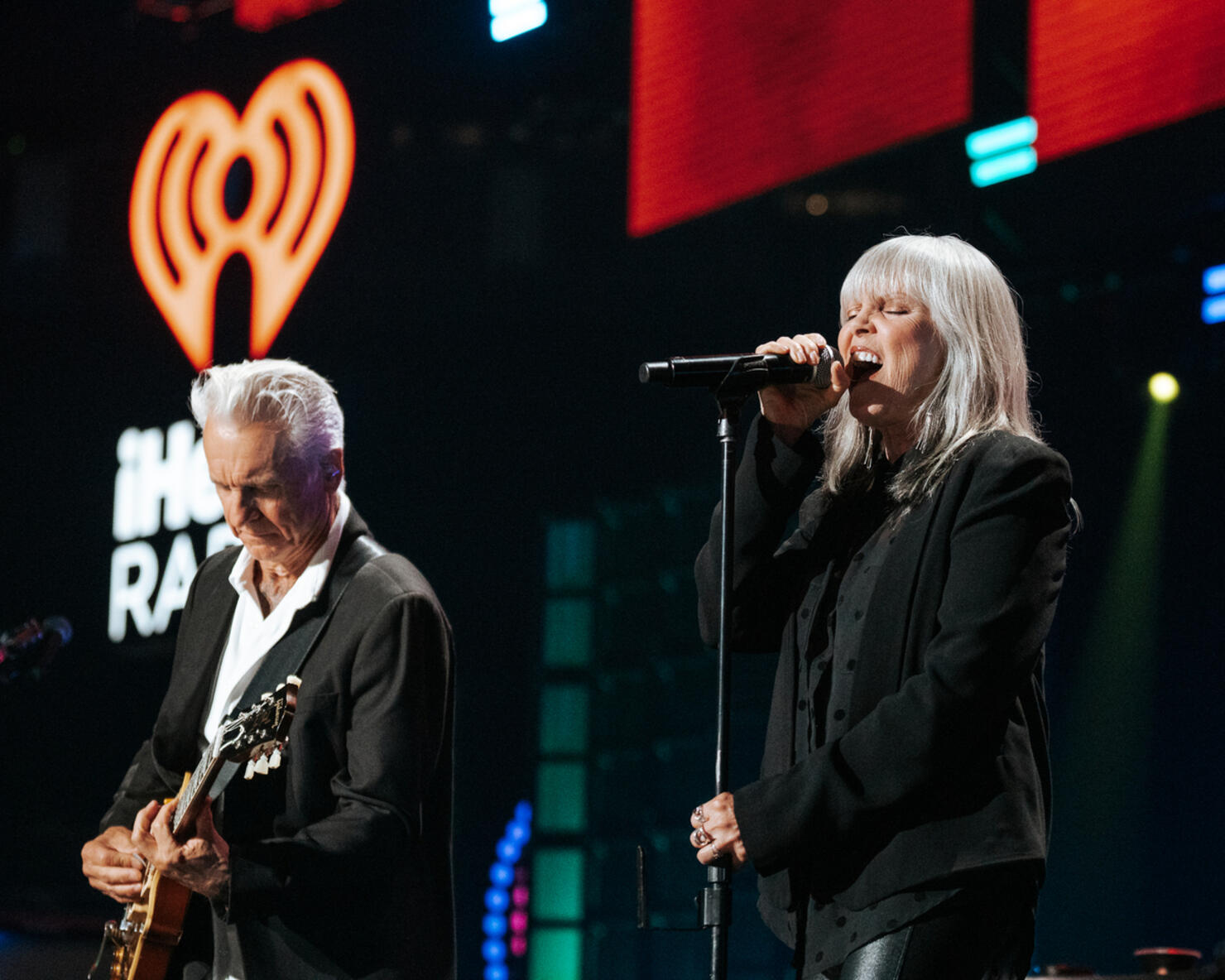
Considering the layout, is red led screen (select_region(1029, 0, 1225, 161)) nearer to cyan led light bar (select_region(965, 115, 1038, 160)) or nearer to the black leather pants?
cyan led light bar (select_region(965, 115, 1038, 160))

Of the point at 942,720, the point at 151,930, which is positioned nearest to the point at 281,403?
the point at 151,930

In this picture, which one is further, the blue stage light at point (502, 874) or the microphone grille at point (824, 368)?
the blue stage light at point (502, 874)

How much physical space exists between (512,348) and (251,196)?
1.31m

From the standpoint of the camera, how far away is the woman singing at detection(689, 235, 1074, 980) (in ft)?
5.24

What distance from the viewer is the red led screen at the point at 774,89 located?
13.4 ft

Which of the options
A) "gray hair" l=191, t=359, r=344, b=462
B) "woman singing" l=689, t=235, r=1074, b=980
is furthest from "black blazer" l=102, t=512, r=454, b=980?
"woman singing" l=689, t=235, r=1074, b=980

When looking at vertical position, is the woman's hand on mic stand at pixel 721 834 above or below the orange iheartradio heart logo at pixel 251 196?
below

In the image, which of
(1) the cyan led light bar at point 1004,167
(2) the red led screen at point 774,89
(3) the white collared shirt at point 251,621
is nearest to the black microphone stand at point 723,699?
(3) the white collared shirt at point 251,621

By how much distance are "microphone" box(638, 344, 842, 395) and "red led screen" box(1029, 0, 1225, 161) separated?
6.90 feet

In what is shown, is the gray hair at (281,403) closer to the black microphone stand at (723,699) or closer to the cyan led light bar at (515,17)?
the black microphone stand at (723,699)

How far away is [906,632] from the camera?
5.60 ft

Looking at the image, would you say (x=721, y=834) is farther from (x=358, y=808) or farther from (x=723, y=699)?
(x=358, y=808)

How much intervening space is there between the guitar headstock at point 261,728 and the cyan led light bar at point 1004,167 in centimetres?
278

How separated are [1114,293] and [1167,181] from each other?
0.56m
